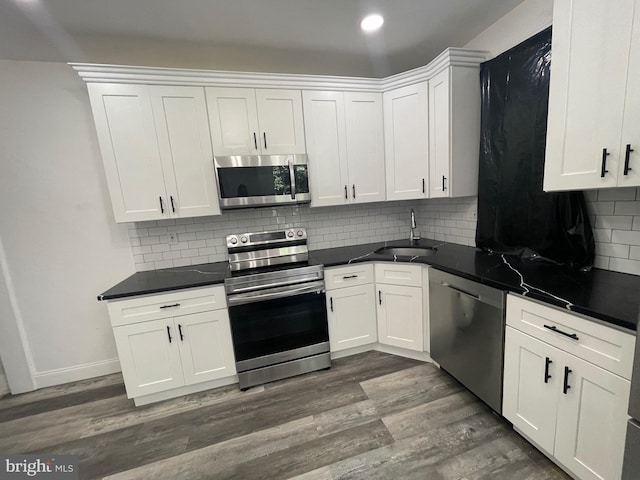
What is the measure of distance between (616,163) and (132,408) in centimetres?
341

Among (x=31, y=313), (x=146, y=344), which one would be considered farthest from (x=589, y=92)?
(x=31, y=313)

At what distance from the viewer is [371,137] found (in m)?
2.61

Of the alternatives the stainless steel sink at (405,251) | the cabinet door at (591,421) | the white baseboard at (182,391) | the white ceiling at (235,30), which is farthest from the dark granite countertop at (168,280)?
the cabinet door at (591,421)

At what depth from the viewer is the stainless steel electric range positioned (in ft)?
7.06

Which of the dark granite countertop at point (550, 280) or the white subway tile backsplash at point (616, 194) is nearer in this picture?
the dark granite countertop at point (550, 280)

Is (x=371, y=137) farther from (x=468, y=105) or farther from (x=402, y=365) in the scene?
(x=402, y=365)

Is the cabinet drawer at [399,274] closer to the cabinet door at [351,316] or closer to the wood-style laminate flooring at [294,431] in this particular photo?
A: the cabinet door at [351,316]

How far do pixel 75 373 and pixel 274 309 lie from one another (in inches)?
81.0

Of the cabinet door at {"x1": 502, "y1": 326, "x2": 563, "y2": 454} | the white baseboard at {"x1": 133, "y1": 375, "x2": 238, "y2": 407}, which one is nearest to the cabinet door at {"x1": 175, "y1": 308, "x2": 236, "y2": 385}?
the white baseboard at {"x1": 133, "y1": 375, "x2": 238, "y2": 407}

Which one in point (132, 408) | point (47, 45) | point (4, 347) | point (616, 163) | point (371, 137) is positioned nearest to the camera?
point (616, 163)

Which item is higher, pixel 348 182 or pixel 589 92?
pixel 589 92

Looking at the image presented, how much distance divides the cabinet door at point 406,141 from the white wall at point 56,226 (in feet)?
8.58

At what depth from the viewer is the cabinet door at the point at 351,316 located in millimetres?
2402

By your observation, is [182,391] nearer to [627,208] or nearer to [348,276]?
[348,276]
